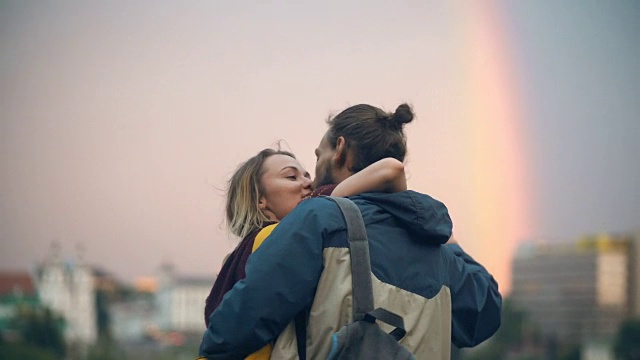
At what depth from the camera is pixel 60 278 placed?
10794cm

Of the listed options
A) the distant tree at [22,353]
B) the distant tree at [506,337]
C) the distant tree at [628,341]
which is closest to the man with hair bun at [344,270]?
the distant tree at [628,341]

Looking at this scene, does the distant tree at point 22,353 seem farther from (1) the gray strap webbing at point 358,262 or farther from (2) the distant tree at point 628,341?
(1) the gray strap webbing at point 358,262

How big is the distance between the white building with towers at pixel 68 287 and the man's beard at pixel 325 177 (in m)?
102

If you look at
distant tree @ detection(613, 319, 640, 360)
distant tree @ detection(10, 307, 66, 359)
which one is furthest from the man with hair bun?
distant tree @ detection(10, 307, 66, 359)

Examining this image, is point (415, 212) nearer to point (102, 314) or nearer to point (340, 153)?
point (340, 153)

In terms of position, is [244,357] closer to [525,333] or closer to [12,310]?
[525,333]

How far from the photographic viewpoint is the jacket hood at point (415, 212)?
2.83 meters

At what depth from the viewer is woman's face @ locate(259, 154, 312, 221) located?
312cm

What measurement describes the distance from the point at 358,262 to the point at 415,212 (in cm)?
22

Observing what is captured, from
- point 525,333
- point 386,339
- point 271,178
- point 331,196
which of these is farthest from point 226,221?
point 525,333

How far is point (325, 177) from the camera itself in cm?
303

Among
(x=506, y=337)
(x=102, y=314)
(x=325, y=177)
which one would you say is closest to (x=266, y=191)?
(x=325, y=177)

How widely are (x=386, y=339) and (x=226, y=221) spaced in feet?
2.17

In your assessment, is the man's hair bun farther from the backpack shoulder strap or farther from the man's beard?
the backpack shoulder strap
